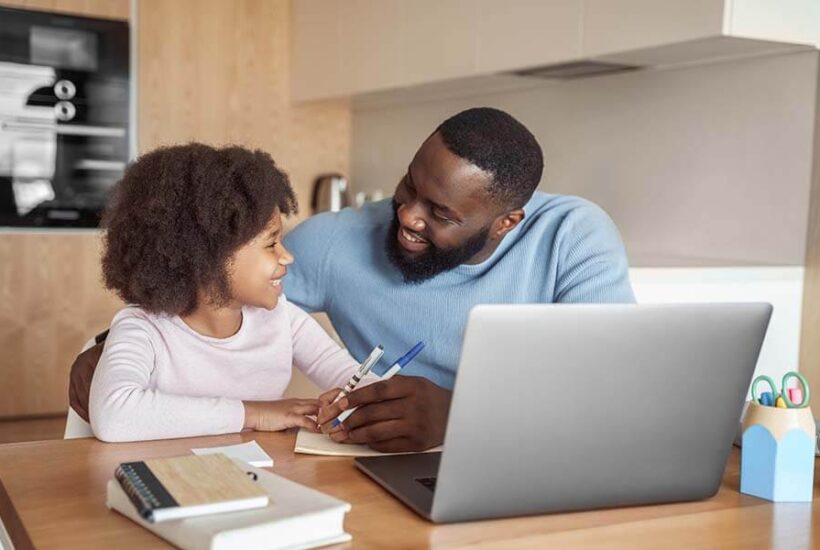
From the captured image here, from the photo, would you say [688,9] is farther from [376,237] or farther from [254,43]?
[254,43]

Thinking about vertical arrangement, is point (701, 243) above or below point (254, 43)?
below

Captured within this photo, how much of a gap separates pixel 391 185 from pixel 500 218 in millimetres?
2482

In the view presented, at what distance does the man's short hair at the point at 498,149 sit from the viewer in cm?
158

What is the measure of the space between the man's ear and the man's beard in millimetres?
22

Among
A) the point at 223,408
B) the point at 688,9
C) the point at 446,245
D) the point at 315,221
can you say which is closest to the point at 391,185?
the point at 688,9

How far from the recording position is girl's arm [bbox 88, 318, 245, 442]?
1.30 m

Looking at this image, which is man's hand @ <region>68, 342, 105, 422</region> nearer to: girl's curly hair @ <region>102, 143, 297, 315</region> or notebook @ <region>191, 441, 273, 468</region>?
girl's curly hair @ <region>102, 143, 297, 315</region>

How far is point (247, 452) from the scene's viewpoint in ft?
4.00

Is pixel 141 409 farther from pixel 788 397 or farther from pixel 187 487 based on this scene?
pixel 788 397

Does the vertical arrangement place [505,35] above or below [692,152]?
above

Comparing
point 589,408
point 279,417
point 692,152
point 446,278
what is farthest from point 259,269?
point 692,152

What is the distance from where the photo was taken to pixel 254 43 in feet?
13.9

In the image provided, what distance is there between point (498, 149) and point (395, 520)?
77cm

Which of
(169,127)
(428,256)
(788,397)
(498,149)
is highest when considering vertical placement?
(169,127)
